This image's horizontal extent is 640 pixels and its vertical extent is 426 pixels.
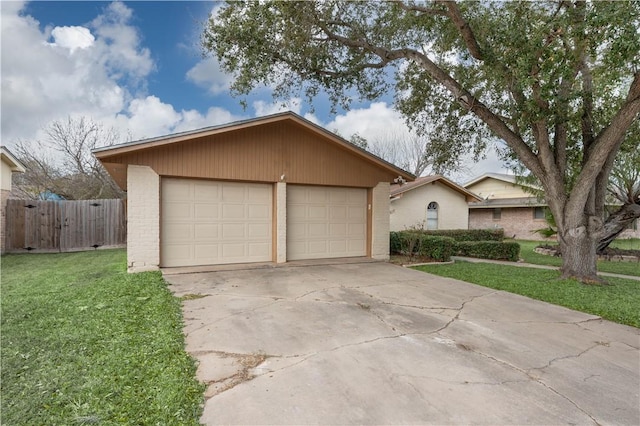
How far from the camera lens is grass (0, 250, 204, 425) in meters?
2.39

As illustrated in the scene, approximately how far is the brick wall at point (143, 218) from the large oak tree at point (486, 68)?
10.4 feet

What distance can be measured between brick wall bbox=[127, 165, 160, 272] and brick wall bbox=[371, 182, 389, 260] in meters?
6.23

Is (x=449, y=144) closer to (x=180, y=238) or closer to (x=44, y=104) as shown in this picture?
(x=180, y=238)

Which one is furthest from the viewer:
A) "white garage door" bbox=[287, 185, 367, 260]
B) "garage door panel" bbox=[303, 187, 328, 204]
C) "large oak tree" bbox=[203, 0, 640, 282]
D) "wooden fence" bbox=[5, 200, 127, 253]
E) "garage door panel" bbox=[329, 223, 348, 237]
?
"wooden fence" bbox=[5, 200, 127, 253]

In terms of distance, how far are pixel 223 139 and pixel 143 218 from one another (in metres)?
2.69

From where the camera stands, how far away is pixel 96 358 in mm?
3219

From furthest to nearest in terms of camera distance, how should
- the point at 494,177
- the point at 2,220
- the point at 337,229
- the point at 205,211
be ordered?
the point at 494,177, the point at 2,220, the point at 337,229, the point at 205,211

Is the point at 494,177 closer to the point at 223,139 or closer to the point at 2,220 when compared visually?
the point at 223,139

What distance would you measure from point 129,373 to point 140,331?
1.13 m

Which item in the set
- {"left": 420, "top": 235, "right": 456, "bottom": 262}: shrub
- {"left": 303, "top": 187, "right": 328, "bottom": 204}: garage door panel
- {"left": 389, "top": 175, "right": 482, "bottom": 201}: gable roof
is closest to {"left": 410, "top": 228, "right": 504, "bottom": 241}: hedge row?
{"left": 389, "top": 175, "right": 482, "bottom": 201}: gable roof

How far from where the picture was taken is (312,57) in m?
8.34

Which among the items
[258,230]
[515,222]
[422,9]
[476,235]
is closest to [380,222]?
[258,230]

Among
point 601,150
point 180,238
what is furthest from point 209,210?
point 601,150

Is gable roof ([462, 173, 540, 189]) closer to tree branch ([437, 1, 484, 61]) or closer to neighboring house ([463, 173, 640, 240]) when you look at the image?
neighboring house ([463, 173, 640, 240])
